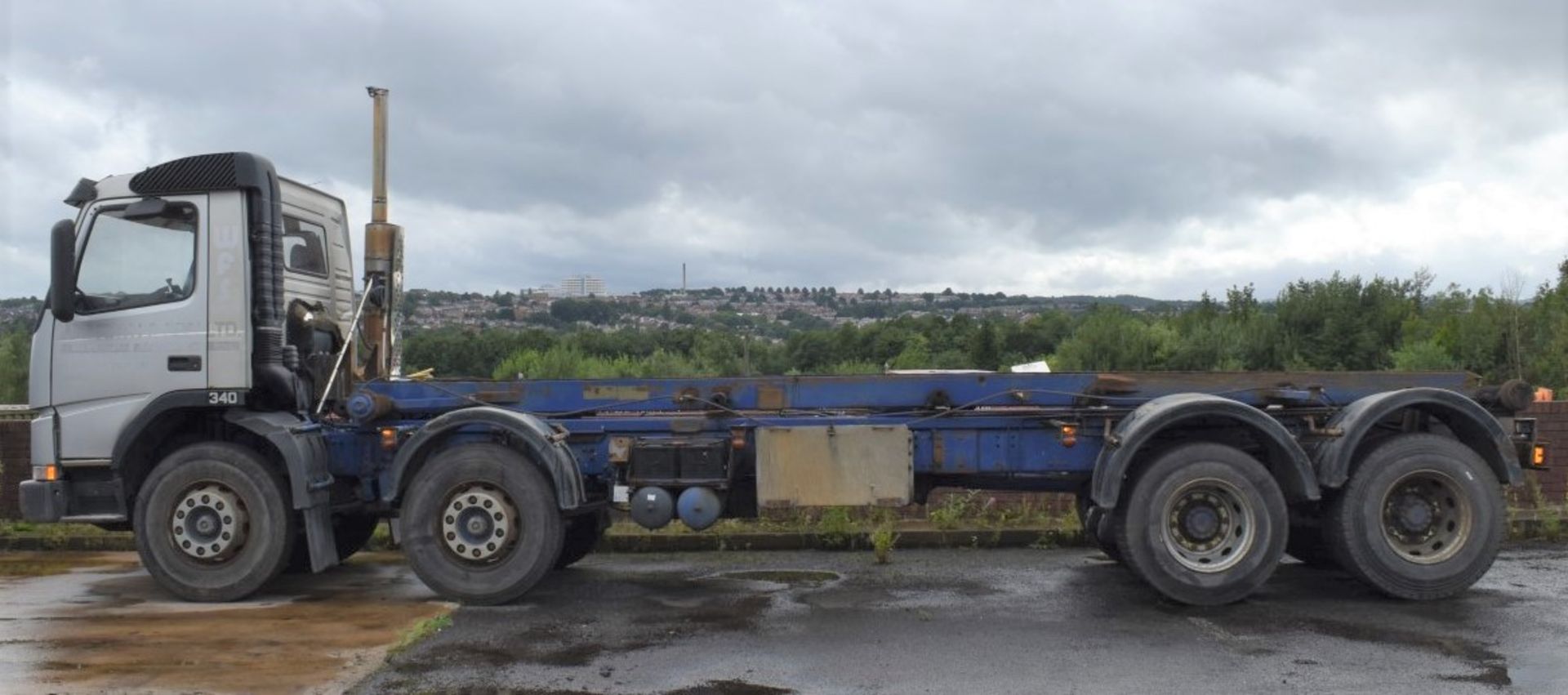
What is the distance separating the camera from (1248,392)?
9203 millimetres

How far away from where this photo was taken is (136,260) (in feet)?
30.5

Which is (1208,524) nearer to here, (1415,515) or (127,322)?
(1415,515)

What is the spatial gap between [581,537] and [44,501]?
3738 mm

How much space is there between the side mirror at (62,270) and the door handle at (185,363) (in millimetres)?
728

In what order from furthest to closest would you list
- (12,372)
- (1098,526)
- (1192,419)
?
(12,372)
(1098,526)
(1192,419)

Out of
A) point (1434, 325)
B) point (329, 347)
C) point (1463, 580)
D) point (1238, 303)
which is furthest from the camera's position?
point (1238, 303)

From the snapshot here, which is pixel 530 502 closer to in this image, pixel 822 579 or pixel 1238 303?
pixel 822 579

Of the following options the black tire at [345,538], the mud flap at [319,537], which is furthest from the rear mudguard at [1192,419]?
the black tire at [345,538]

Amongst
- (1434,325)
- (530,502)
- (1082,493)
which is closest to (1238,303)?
(1434,325)

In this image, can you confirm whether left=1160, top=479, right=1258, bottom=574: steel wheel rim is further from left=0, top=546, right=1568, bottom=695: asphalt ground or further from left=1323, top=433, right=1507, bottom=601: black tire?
left=1323, top=433, right=1507, bottom=601: black tire

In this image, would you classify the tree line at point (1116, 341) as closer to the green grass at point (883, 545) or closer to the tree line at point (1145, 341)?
the tree line at point (1145, 341)

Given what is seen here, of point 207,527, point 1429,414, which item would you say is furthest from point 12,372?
point 1429,414

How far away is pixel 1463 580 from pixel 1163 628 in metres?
2.33

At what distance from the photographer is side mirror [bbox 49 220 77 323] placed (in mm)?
8852
